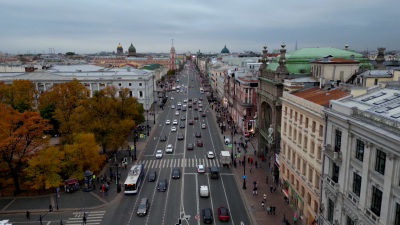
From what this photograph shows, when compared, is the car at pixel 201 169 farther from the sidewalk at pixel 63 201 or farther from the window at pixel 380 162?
the window at pixel 380 162

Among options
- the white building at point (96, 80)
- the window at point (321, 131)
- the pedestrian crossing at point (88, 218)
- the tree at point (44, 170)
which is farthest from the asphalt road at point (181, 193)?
the white building at point (96, 80)

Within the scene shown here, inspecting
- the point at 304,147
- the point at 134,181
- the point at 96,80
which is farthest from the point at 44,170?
the point at 96,80

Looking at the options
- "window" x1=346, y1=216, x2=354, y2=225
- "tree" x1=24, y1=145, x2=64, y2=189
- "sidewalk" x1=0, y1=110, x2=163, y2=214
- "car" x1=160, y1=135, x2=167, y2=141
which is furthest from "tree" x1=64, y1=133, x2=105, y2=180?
"window" x1=346, y1=216, x2=354, y2=225

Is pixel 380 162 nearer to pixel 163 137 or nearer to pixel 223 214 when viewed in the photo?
pixel 223 214

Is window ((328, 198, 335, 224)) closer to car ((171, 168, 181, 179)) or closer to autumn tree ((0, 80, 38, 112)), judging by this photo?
car ((171, 168, 181, 179))

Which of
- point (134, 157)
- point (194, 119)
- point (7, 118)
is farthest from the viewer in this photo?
point (194, 119)

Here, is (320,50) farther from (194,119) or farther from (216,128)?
(194,119)

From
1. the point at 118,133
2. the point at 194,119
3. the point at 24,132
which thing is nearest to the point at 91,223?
the point at 24,132
